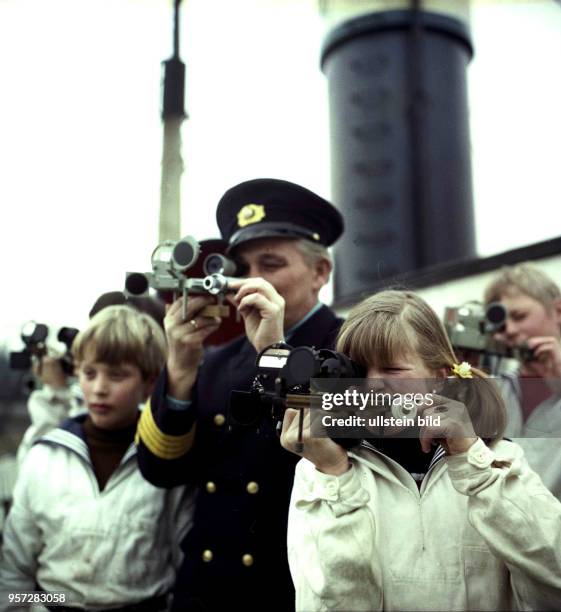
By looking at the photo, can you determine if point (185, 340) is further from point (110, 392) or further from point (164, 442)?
point (110, 392)

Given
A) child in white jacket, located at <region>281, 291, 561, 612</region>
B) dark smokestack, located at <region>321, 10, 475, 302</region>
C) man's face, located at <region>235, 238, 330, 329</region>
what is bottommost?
child in white jacket, located at <region>281, 291, 561, 612</region>

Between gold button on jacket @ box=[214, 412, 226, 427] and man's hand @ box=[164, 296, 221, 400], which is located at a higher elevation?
man's hand @ box=[164, 296, 221, 400]

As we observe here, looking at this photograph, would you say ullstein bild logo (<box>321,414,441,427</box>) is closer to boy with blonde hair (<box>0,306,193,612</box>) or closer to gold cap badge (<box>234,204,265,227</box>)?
gold cap badge (<box>234,204,265,227</box>)

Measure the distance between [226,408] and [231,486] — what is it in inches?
7.9

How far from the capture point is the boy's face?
2098mm

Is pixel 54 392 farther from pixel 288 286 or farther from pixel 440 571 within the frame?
pixel 440 571

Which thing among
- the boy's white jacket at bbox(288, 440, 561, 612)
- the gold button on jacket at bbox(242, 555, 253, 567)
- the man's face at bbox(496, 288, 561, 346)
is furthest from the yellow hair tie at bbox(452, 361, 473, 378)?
the man's face at bbox(496, 288, 561, 346)

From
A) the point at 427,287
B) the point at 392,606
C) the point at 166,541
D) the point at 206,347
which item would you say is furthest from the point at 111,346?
the point at 427,287

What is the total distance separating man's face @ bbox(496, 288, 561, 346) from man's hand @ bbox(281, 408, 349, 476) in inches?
52.5

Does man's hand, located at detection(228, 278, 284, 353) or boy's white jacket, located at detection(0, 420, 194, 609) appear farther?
boy's white jacket, located at detection(0, 420, 194, 609)

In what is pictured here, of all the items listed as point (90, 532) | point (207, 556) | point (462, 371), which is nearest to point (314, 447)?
point (462, 371)

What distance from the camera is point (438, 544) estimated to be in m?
1.20

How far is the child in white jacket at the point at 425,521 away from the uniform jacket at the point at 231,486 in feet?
1.14

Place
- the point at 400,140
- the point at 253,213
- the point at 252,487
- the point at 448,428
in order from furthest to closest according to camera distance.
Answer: the point at 400,140 → the point at 253,213 → the point at 252,487 → the point at 448,428
